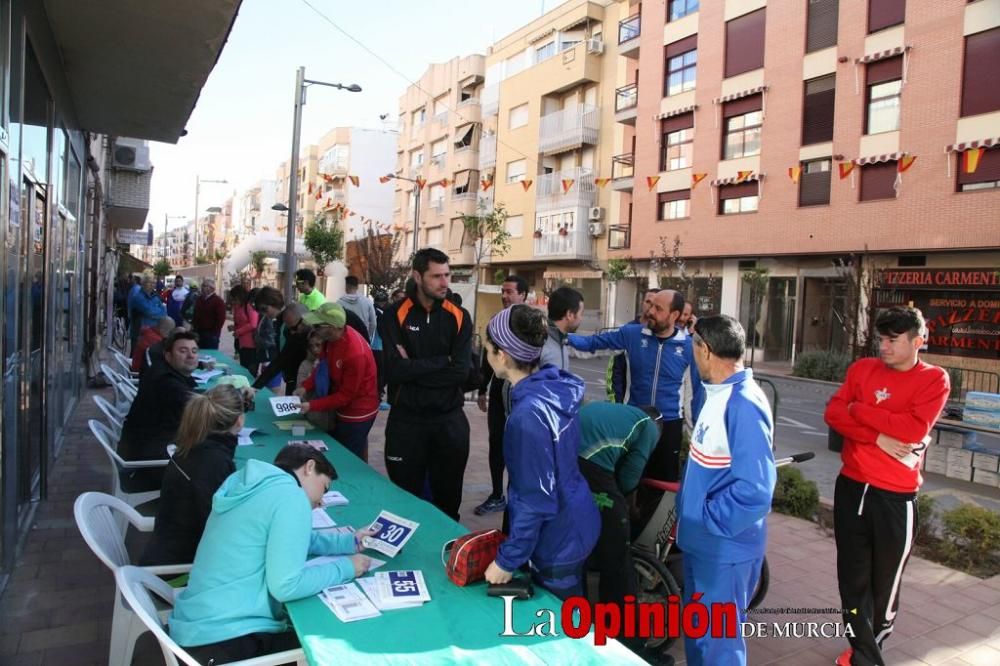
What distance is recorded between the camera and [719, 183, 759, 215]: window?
24953 mm

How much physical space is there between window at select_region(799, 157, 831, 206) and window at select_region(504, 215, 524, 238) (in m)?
15.5

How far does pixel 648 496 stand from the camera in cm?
400

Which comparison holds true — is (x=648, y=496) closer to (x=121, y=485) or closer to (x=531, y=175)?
(x=121, y=485)

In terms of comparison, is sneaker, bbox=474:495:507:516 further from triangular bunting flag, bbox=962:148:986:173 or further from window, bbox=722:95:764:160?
window, bbox=722:95:764:160

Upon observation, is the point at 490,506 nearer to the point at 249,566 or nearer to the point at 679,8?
the point at 249,566

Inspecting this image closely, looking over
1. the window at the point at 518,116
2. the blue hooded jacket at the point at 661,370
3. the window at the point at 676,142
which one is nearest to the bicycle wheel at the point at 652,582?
the blue hooded jacket at the point at 661,370

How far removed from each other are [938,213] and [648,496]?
65.7 feet

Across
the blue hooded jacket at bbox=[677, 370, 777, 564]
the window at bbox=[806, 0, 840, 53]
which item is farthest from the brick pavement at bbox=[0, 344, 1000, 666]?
the window at bbox=[806, 0, 840, 53]

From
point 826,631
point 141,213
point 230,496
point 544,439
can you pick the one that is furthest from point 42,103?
point 141,213

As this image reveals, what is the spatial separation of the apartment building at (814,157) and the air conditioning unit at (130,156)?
54.2ft

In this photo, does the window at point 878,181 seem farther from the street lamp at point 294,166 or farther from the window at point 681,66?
the street lamp at point 294,166

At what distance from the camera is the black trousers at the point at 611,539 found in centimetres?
317

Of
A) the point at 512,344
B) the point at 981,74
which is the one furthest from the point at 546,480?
the point at 981,74

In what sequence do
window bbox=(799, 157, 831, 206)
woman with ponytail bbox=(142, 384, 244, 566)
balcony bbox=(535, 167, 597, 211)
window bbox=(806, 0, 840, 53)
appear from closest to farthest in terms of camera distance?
1. woman with ponytail bbox=(142, 384, 244, 566)
2. window bbox=(806, 0, 840, 53)
3. window bbox=(799, 157, 831, 206)
4. balcony bbox=(535, 167, 597, 211)
